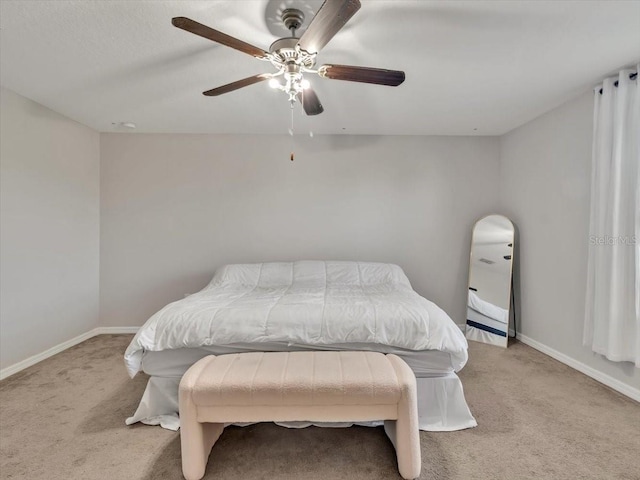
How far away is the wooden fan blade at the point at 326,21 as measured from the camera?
1.23m

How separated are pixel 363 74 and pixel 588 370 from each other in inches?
117

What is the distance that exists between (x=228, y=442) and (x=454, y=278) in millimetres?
3051

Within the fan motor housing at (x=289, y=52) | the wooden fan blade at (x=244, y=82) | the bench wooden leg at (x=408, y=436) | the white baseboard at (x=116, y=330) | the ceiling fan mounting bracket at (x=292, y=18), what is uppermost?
the ceiling fan mounting bracket at (x=292, y=18)

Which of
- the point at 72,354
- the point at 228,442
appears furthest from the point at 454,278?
the point at 72,354

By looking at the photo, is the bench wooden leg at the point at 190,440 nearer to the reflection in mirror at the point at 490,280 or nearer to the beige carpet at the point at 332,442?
the beige carpet at the point at 332,442

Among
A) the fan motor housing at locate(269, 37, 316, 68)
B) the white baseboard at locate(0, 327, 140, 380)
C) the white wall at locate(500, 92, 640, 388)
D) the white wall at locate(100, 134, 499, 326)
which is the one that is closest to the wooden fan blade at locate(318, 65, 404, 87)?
the fan motor housing at locate(269, 37, 316, 68)

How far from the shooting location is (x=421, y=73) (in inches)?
91.7

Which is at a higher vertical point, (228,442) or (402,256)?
(402,256)

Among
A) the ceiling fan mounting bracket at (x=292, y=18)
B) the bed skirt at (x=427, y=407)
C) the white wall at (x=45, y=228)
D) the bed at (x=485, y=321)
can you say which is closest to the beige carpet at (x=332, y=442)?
the bed skirt at (x=427, y=407)

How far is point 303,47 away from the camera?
60.9 inches

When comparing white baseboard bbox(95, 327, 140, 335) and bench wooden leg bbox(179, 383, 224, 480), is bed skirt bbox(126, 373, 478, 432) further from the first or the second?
white baseboard bbox(95, 327, 140, 335)

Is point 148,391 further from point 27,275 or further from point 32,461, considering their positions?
point 27,275

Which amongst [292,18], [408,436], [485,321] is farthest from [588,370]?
[292,18]

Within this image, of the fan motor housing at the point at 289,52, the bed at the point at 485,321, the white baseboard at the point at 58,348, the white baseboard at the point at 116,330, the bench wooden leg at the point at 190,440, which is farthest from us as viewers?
the white baseboard at the point at 116,330
